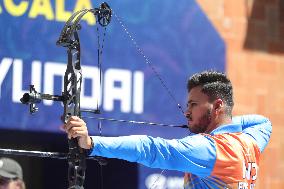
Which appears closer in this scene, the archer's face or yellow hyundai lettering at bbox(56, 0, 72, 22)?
the archer's face

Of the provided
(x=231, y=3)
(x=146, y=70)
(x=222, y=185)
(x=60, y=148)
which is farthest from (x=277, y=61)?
(x=222, y=185)

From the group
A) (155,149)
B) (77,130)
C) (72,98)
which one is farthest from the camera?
(72,98)

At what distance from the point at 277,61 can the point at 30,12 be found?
2634 millimetres

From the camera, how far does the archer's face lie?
451 centimetres

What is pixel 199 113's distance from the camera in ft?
14.8

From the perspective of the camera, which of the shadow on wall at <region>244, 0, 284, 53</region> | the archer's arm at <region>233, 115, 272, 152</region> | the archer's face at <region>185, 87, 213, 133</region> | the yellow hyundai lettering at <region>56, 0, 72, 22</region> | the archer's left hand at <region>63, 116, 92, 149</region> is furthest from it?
the shadow on wall at <region>244, 0, 284, 53</region>

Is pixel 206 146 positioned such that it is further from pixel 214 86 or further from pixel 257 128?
pixel 257 128

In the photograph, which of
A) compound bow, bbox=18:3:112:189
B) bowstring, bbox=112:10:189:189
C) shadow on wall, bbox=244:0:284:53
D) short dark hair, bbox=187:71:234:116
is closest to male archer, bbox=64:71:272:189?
short dark hair, bbox=187:71:234:116

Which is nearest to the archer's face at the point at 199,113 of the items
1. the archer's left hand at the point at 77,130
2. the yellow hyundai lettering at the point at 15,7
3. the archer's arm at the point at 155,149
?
the archer's arm at the point at 155,149

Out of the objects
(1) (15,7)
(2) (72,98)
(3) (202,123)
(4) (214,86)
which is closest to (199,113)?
(3) (202,123)

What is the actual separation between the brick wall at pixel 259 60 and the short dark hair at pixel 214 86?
241 cm

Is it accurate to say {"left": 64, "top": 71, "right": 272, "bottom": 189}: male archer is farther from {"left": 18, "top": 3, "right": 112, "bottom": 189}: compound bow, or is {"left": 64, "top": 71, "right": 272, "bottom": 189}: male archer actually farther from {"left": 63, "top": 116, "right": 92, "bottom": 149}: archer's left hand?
{"left": 18, "top": 3, "right": 112, "bottom": 189}: compound bow

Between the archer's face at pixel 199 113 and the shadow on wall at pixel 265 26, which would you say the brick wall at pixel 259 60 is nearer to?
the shadow on wall at pixel 265 26

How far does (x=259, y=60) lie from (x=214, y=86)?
110 inches
